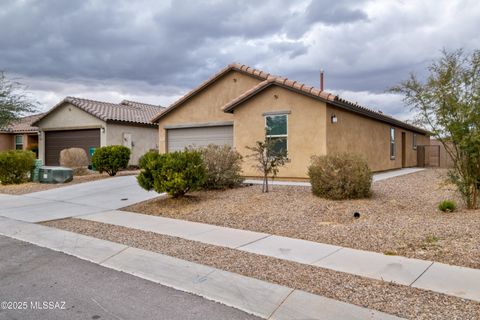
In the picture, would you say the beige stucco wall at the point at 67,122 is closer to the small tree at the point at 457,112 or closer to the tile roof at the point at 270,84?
the tile roof at the point at 270,84

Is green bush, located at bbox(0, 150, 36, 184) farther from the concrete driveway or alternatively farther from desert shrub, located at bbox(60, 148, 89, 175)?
the concrete driveway

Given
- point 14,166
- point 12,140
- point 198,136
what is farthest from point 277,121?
point 12,140

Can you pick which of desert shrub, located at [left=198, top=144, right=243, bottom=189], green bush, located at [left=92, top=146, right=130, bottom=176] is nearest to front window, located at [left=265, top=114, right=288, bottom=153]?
desert shrub, located at [left=198, top=144, right=243, bottom=189]

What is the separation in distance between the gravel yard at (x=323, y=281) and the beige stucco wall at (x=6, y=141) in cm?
3068

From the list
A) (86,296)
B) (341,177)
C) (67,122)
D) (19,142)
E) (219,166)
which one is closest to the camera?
(86,296)

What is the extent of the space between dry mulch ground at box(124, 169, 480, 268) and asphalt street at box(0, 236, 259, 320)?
10.8ft

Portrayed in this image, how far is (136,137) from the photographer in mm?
26891

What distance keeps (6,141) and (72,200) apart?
83.8 ft

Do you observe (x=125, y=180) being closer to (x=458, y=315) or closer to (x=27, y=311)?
(x=27, y=311)

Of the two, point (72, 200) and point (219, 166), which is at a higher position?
point (219, 166)

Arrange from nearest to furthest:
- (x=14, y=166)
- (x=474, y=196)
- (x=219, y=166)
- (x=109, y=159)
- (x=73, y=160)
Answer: (x=474, y=196), (x=219, y=166), (x=14, y=166), (x=109, y=159), (x=73, y=160)

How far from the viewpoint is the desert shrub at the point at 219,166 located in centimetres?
1261

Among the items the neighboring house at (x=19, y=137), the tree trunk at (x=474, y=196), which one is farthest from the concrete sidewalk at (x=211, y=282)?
the neighboring house at (x=19, y=137)

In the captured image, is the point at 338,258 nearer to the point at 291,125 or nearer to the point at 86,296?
the point at 86,296
